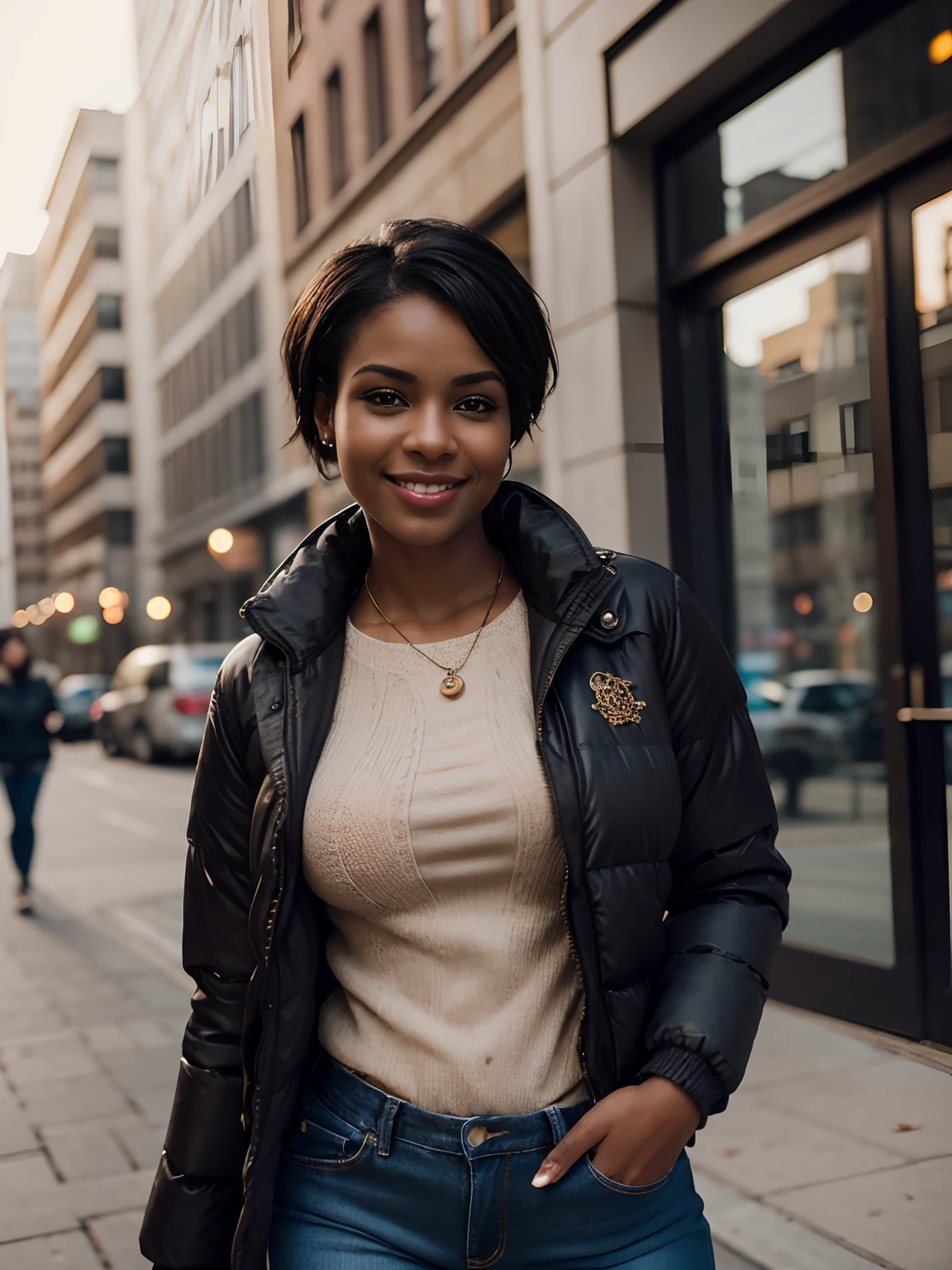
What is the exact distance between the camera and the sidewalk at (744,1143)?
3.36 meters

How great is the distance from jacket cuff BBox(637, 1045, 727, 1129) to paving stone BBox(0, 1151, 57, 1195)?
3.09 meters

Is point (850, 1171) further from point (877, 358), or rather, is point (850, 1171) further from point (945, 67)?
point (945, 67)

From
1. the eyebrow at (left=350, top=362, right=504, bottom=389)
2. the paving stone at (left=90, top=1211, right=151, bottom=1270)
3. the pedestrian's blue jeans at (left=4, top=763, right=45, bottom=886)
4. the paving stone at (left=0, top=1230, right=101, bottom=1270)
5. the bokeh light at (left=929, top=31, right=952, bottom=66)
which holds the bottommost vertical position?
the paving stone at (left=90, top=1211, right=151, bottom=1270)

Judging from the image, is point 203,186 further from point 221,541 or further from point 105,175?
point 221,541

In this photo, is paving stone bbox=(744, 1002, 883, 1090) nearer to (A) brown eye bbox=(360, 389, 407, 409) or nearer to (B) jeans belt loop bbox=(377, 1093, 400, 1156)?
(B) jeans belt loop bbox=(377, 1093, 400, 1156)

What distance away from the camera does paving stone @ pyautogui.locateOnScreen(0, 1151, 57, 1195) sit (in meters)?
4.01

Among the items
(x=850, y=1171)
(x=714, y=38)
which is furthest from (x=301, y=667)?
→ (x=714, y=38)

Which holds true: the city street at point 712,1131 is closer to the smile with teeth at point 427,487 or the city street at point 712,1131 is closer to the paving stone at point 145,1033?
the paving stone at point 145,1033

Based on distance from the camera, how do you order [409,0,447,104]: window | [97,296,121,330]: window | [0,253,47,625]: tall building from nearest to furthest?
[0,253,47,625]: tall building → [97,296,121,330]: window → [409,0,447,104]: window

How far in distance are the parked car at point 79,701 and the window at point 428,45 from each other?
20474mm

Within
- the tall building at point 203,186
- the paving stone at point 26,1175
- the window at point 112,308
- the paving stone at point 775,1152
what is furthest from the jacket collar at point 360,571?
the window at point 112,308

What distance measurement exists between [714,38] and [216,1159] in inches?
183

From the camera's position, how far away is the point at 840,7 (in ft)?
15.3

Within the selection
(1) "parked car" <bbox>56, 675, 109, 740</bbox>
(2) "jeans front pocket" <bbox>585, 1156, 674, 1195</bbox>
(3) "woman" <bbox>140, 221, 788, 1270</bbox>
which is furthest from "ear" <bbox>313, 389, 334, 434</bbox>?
(1) "parked car" <bbox>56, 675, 109, 740</bbox>
